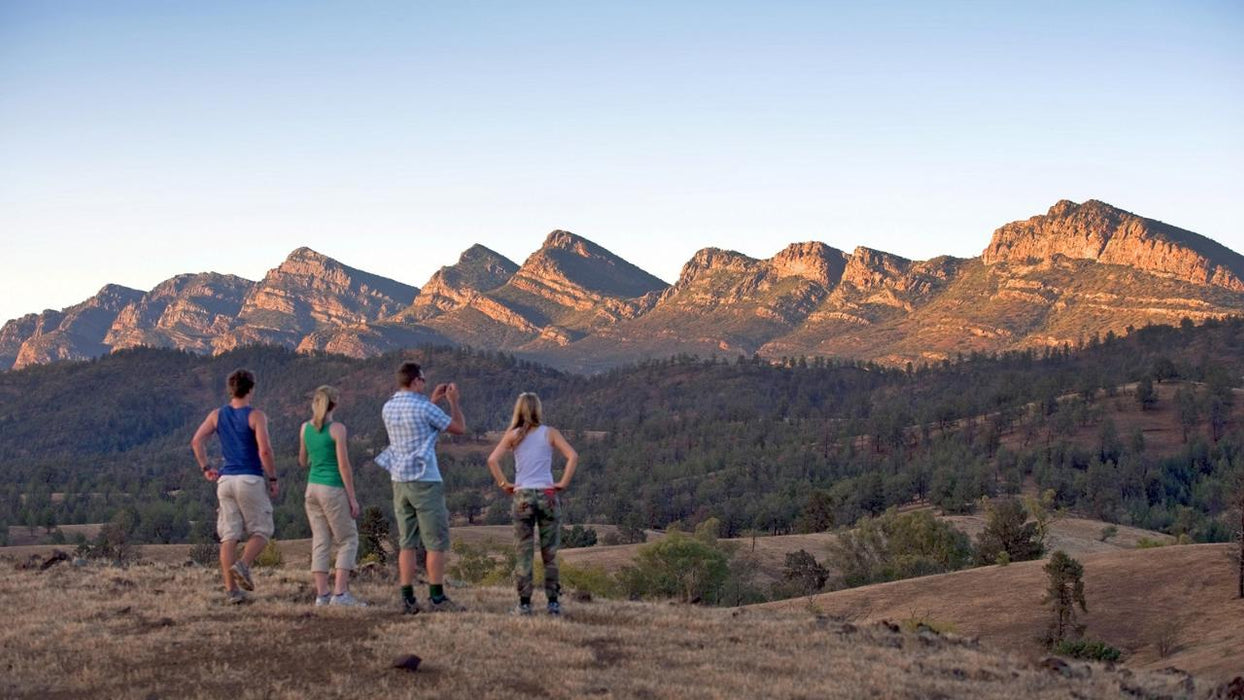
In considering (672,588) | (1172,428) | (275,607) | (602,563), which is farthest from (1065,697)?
(1172,428)

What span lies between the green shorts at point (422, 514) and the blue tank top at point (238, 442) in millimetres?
1832

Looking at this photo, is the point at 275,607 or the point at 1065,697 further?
the point at 275,607

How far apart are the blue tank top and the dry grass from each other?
1.78m

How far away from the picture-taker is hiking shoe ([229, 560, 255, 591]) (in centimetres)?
1630

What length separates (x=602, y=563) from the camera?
7281 cm

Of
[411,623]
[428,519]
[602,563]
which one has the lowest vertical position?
[602,563]

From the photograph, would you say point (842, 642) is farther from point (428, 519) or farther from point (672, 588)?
point (672, 588)

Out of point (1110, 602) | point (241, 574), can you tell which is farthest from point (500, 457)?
point (1110, 602)

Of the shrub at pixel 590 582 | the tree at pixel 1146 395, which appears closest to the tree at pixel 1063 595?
the shrub at pixel 590 582

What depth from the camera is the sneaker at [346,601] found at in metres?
15.7

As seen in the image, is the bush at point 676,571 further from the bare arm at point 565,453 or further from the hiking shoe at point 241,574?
the bare arm at point 565,453

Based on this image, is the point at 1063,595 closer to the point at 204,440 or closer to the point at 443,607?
the point at 443,607

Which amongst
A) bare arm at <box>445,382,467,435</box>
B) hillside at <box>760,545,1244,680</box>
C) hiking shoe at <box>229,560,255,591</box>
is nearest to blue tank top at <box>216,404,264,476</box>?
hiking shoe at <box>229,560,255,591</box>

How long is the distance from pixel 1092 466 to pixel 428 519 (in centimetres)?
13041
